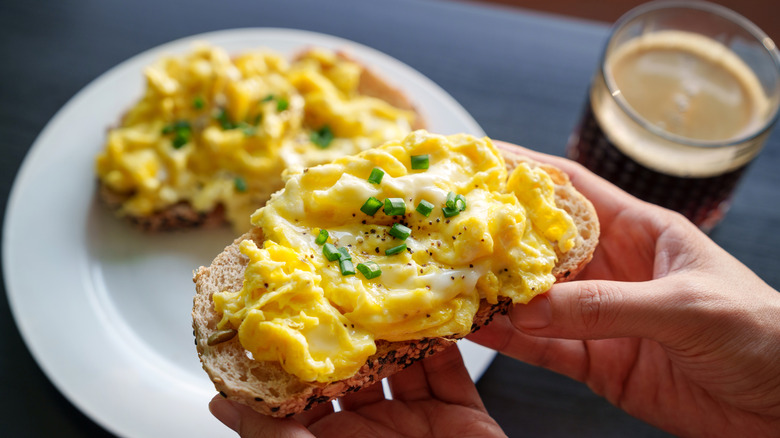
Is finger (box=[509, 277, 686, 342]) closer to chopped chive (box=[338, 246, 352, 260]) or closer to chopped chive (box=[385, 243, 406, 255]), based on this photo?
chopped chive (box=[385, 243, 406, 255])

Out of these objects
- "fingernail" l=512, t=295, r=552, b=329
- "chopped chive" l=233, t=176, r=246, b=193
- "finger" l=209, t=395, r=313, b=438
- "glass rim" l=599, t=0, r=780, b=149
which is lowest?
"chopped chive" l=233, t=176, r=246, b=193

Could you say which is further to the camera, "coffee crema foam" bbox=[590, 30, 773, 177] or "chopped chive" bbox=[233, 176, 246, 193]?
"chopped chive" bbox=[233, 176, 246, 193]

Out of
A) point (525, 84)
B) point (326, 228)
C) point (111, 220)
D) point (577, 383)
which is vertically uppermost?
point (326, 228)

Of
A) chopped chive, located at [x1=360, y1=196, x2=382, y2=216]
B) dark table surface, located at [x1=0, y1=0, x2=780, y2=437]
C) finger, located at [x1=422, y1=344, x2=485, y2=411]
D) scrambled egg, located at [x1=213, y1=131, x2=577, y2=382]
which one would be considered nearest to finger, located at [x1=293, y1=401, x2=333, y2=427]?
finger, located at [x1=422, y1=344, x2=485, y2=411]

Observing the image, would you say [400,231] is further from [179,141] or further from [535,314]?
[179,141]

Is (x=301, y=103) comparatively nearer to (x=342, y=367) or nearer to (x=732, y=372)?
(x=342, y=367)

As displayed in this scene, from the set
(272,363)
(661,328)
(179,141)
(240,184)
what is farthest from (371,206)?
(179,141)

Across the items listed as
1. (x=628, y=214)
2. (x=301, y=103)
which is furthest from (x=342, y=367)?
(x=301, y=103)
